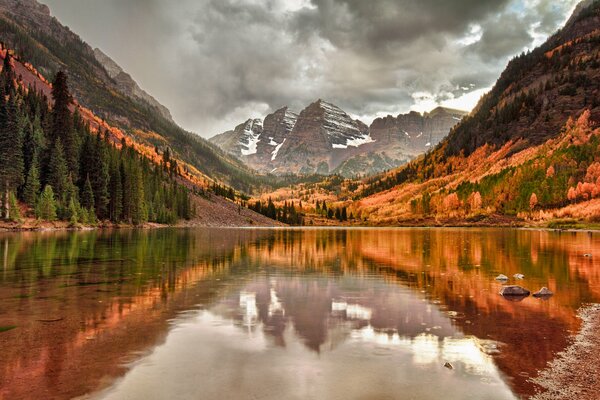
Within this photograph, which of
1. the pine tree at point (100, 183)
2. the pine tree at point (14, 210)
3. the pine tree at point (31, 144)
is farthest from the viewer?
the pine tree at point (100, 183)

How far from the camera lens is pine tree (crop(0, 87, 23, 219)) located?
11125cm

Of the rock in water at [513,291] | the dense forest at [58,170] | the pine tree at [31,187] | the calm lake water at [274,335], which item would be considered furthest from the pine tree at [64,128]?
the rock in water at [513,291]

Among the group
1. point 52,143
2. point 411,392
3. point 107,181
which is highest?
point 52,143

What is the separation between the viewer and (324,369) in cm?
1353

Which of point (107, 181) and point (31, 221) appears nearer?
point (31, 221)

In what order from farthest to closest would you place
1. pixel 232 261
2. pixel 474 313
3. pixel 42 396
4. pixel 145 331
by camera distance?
pixel 232 261
pixel 474 313
pixel 145 331
pixel 42 396

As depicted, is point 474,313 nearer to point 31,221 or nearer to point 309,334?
point 309,334

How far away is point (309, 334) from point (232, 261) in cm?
3234

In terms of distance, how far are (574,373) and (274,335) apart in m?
10.7

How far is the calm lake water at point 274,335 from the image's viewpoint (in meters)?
12.1

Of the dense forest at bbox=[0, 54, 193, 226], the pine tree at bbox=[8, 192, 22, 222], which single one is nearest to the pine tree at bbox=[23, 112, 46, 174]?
the dense forest at bbox=[0, 54, 193, 226]

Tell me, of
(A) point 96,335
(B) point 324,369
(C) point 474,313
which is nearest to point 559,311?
(C) point 474,313

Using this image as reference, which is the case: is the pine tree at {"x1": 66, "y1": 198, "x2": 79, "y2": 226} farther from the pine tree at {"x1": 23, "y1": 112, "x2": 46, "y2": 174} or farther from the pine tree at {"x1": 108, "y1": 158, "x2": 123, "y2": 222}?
the pine tree at {"x1": 108, "y1": 158, "x2": 123, "y2": 222}

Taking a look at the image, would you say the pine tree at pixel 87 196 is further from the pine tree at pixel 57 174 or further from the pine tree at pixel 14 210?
the pine tree at pixel 14 210
